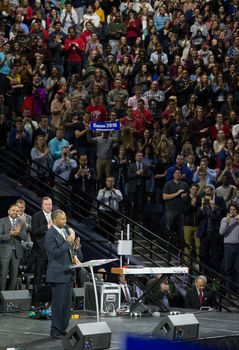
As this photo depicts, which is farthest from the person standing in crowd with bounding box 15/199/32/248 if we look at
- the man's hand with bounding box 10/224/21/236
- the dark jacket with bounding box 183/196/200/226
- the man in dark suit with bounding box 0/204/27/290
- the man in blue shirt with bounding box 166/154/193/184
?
the man in blue shirt with bounding box 166/154/193/184

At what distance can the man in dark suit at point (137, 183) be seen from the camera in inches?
806

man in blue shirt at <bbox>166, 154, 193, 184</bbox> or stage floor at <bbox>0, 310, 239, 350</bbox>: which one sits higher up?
man in blue shirt at <bbox>166, 154, 193, 184</bbox>

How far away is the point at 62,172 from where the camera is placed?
2062 cm

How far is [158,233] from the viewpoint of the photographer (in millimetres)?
20609

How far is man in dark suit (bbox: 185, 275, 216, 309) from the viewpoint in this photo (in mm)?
17350

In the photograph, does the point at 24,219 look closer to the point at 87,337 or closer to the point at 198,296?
the point at 198,296

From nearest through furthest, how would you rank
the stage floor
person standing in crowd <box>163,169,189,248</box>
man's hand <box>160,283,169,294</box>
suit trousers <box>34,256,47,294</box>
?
1. the stage floor
2. suit trousers <box>34,256,47,294</box>
3. man's hand <box>160,283,169,294</box>
4. person standing in crowd <box>163,169,189,248</box>

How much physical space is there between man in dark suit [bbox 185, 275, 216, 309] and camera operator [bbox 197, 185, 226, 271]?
6.03 ft

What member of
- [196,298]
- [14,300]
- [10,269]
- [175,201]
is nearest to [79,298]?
[14,300]

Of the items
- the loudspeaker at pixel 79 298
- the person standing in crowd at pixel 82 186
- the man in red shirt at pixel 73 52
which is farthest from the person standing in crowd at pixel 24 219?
the man in red shirt at pixel 73 52

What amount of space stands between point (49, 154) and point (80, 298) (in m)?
4.92

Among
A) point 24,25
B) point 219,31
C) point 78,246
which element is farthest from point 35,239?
point 219,31

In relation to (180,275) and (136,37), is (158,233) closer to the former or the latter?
(180,275)

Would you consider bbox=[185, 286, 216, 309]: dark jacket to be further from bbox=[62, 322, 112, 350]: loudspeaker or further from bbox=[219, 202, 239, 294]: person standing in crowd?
bbox=[62, 322, 112, 350]: loudspeaker
